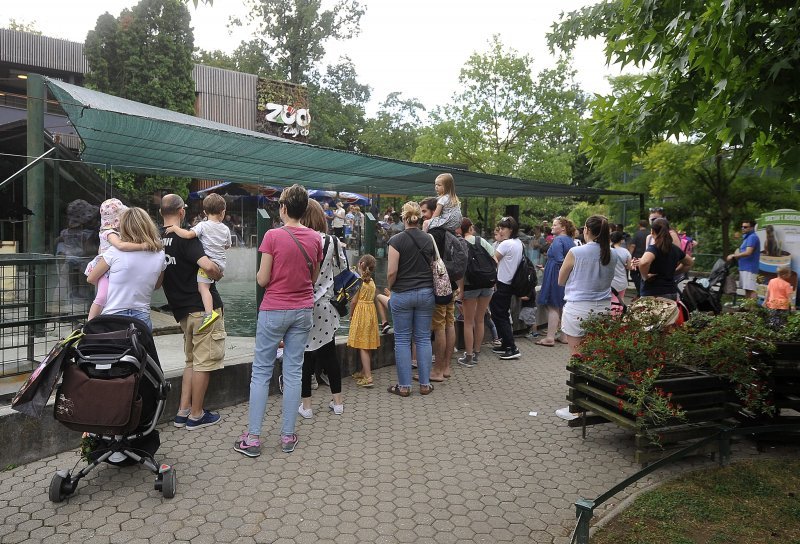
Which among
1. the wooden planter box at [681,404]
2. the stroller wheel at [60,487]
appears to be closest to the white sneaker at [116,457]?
the stroller wheel at [60,487]

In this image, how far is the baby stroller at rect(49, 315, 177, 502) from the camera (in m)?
3.41

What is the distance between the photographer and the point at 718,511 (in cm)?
368

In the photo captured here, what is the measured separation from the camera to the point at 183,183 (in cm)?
2416

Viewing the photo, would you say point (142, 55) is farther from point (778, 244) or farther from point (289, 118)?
point (778, 244)

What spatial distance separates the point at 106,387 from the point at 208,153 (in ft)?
17.3

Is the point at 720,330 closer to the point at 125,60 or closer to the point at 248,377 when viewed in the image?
the point at 248,377

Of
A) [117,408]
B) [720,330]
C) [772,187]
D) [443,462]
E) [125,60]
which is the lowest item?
[443,462]

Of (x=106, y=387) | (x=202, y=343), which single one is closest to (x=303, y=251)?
(x=202, y=343)

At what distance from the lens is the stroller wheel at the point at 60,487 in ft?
11.7

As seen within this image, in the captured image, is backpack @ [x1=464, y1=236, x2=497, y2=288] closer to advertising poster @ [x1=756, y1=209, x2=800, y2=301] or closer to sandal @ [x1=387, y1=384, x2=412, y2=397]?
sandal @ [x1=387, y1=384, x2=412, y2=397]

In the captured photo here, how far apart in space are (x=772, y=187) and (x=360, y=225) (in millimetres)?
12477

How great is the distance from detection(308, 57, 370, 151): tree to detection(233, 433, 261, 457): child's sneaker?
126ft

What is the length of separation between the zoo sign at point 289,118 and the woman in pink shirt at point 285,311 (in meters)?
29.6

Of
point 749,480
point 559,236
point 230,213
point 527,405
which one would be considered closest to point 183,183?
point 230,213
